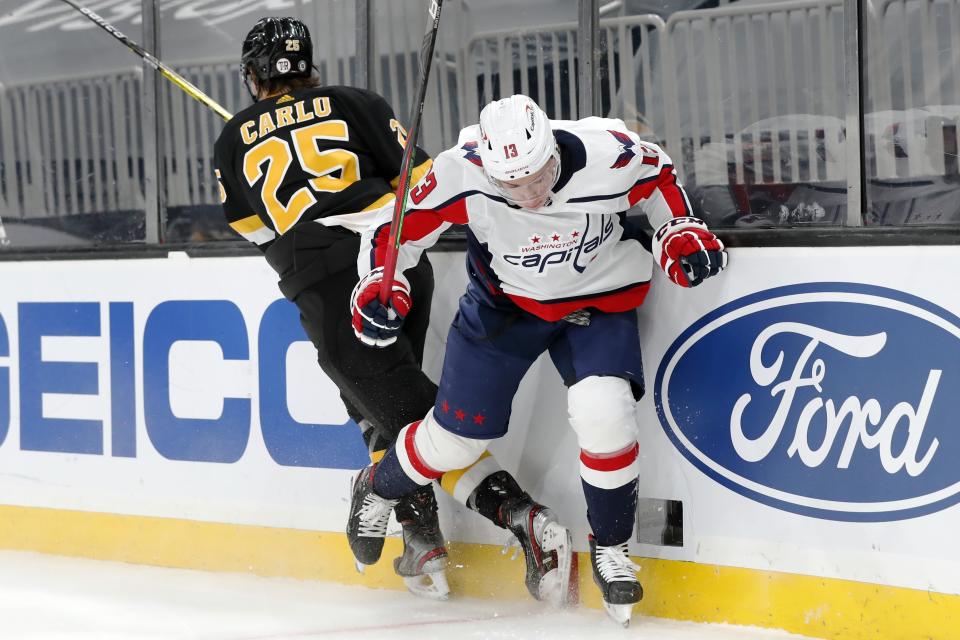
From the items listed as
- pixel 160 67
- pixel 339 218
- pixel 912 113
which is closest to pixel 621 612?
pixel 339 218

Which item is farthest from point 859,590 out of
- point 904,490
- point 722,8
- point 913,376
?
point 722,8

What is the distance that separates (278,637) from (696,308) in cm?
120

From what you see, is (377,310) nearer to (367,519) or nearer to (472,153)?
(472,153)

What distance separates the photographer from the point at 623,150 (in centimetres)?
229

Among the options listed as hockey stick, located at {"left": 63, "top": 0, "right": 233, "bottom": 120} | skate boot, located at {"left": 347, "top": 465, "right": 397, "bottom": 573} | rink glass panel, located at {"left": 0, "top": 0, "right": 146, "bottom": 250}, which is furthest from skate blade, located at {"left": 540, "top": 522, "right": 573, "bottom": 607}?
rink glass panel, located at {"left": 0, "top": 0, "right": 146, "bottom": 250}

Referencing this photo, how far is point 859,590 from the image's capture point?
229 centimetres

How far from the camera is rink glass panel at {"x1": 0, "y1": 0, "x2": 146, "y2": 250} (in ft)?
→ 10.8

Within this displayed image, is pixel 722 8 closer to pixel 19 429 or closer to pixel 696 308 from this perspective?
pixel 696 308

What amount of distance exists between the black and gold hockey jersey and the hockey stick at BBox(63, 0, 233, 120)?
0.30 metres

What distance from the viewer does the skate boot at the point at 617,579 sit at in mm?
2357

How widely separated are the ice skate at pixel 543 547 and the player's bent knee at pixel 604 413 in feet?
0.88

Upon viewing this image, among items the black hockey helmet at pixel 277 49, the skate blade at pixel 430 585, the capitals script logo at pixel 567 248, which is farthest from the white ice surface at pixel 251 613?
the black hockey helmet at pixel 277 49

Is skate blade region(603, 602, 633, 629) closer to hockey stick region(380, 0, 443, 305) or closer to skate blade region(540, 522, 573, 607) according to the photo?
skate blade region(540, 522, 573, 607)

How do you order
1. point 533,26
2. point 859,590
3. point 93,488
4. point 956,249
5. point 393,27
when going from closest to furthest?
point 956,249
point 859,590
point 533,26
point 393,27
point 93,488
